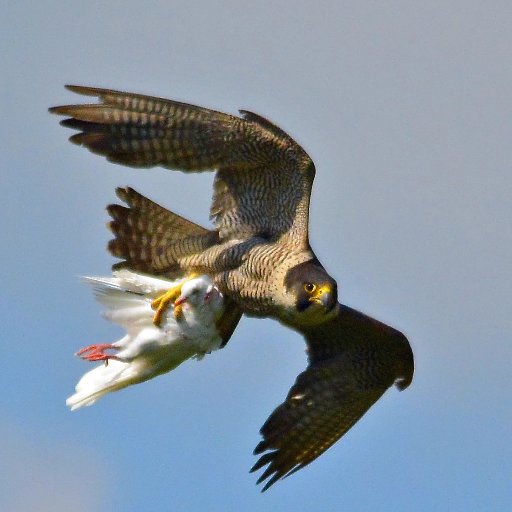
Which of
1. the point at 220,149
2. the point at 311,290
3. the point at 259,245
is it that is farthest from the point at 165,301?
the point at 311,290

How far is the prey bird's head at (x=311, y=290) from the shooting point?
14602 millimetres

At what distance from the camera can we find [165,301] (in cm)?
1580

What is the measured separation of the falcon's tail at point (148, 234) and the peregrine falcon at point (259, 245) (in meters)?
0.01

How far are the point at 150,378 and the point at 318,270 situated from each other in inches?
103

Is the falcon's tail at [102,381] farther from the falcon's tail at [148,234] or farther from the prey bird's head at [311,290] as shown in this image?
the prey bird's head at [311,290]

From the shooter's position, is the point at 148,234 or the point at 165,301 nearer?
the point at 165,301

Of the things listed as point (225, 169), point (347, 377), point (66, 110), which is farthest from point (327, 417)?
point (66, 110)

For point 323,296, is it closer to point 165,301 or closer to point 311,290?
point 311,290

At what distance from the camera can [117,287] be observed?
1605cm

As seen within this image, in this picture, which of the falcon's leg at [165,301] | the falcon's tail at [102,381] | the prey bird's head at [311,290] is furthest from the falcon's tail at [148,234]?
the prey bird's head at [311,290]

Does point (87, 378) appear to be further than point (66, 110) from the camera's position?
Yes

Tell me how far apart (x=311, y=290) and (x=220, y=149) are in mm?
1760

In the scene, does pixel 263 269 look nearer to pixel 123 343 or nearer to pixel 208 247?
pixel 208 247

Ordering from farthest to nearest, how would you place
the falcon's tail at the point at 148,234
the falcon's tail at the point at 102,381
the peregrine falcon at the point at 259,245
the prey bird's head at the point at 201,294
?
the falcon's tail at the point at 102,381 → the falcon's tail at the point at 148,234 → the prey bird's head at the point at 201,294 → the peregrine falcon at the point at 259,245
